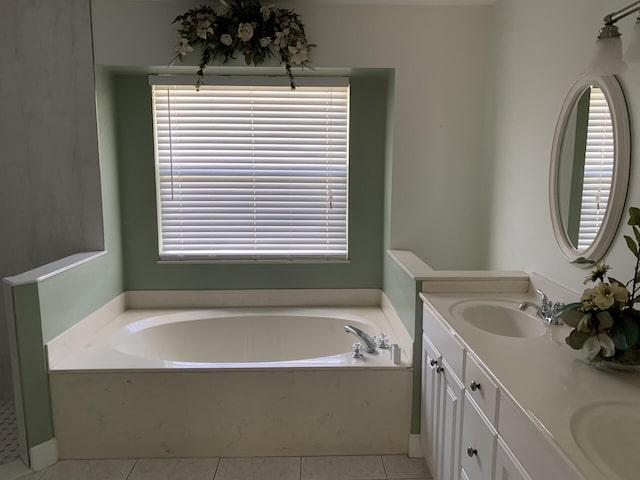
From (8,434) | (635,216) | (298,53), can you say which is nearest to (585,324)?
(635,216)

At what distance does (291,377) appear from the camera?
235cm

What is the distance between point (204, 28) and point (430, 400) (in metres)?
2.30

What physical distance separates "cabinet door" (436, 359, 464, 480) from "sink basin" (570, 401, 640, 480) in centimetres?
58

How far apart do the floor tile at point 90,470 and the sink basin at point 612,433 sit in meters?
2.04

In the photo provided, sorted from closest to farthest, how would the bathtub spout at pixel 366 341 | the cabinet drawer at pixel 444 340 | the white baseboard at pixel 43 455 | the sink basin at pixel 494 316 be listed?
the cabinet drawer at pixel 444 340, the sink basin at pixel 494 316, the white baseboard at pixel 43 455, the bathtub spout at pixel 366 341

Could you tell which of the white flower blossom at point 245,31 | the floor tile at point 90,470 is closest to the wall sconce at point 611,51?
the white flower blossom at point 245,31

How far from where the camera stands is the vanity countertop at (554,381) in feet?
3.46

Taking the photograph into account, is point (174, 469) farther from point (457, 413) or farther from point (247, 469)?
point (457, 413)

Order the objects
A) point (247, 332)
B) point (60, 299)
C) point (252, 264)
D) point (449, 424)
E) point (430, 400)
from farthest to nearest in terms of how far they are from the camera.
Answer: point (252, 264) → point (247, 332) → point (60, 299) → point (430, 400) → point (449, 424)

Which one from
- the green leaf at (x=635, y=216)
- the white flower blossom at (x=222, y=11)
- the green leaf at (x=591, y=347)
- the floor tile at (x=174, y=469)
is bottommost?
the floor tile at (x=174, y=469)

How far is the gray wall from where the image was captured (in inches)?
107

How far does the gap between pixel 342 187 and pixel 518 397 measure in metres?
2.20

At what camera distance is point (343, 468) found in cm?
232

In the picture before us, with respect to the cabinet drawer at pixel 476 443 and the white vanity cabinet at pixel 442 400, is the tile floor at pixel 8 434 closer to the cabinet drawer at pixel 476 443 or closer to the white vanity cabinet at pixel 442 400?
the white vanity cabinet at pixel 442 400
